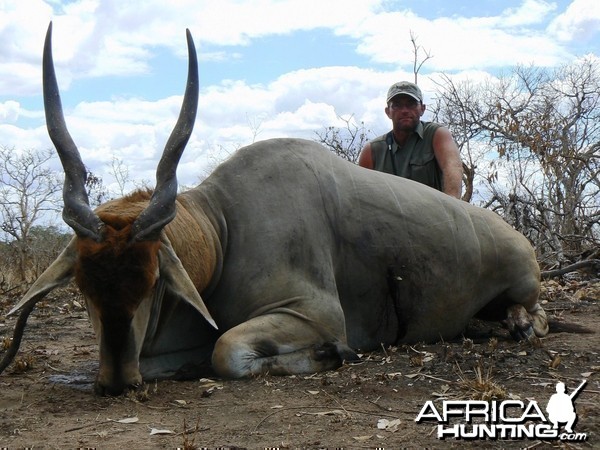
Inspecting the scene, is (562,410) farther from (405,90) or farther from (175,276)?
(405,90)

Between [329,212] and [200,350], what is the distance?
1130 millimetres

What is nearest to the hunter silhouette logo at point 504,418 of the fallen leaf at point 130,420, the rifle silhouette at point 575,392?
the rifle silhouette at point 575,392

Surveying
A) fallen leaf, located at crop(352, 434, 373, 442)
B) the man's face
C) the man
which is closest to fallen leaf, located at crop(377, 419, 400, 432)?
fallen leaf, located at crop(352, 434, 373, 442)

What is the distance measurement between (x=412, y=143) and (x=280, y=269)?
3309 millimetres

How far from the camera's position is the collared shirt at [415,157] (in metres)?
7.20

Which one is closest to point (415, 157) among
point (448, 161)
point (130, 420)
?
point (448, 161)

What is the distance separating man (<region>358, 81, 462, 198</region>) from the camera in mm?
7129

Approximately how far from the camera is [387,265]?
16.1 feet

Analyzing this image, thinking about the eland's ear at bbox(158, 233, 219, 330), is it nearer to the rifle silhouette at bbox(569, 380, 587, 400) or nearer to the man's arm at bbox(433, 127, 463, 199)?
the rifle silhouette at bbox(569, 380, 587, 400)

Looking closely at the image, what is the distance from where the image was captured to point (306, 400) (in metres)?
3.61

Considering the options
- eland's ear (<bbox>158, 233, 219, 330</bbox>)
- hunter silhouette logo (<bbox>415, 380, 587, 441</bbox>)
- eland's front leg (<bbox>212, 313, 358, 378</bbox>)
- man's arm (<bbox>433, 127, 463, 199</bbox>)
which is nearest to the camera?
hunter silhouette logo (<bbox>415, 380, 587, 441</bbox>)

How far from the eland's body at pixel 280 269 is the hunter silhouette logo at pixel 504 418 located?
109 centimetres

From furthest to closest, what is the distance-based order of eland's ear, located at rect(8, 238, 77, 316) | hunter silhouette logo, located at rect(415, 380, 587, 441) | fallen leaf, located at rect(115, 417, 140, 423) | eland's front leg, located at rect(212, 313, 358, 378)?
eland's front leg, located at rect(212, 313, 358, 378) → eland's ear, located at rect(8, 238, 77, 316) → fallen leaf, located at rect(115, 417, 140, 423) → hunter silhouette logo, located at rect(415, 380, 587, 441)

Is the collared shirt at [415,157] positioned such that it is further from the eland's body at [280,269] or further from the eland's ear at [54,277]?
the eland's ear at [54,277]
